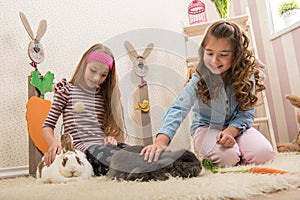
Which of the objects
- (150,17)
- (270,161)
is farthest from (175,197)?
(150,17)

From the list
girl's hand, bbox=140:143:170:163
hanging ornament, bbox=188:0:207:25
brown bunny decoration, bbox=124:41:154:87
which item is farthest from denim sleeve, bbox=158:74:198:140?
hanging ornament, bbox=188:0:207:25

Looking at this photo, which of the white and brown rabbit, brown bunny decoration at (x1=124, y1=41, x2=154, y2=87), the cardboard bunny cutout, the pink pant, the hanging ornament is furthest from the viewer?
the hanging ornament

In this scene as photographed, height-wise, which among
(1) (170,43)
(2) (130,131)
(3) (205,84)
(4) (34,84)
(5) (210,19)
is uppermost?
(5) (210,19)

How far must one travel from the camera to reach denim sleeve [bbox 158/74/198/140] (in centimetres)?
85

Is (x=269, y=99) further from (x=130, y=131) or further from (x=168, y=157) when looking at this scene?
(x=168, y=157)

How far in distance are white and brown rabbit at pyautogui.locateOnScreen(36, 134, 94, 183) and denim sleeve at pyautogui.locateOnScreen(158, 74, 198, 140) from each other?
0.79 feet

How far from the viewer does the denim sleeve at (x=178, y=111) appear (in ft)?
2.79

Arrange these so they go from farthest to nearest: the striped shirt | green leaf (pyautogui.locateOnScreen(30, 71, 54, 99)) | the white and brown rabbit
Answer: green leaf (pyautogui.locateOnScreen(30, 71, 54, 99)) < the striped shirt < the white and brown rabbit

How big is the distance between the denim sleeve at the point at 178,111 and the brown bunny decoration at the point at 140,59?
1.55 feet

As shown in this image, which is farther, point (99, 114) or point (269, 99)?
point (269, 99)

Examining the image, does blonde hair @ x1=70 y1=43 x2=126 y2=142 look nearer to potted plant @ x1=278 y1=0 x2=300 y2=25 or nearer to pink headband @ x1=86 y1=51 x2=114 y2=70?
pink headband @ x1=86 y1=51 x2=114 y2=70

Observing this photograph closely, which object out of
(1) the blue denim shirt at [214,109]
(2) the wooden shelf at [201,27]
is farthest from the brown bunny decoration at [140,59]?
(1) the blue denim shirt at [214,109]

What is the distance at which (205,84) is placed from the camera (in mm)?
1019

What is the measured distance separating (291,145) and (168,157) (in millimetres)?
Result: 867
